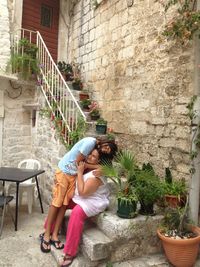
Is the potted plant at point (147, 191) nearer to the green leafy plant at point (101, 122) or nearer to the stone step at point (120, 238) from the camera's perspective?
the stone step at point (120, 238)

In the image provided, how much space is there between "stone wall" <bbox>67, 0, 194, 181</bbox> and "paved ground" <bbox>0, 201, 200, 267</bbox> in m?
1.22

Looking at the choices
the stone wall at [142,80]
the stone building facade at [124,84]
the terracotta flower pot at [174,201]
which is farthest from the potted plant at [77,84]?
the terracotta flower pot at [174,201]

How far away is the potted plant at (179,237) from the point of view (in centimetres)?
281

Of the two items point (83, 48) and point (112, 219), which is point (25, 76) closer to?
point (83, 48)

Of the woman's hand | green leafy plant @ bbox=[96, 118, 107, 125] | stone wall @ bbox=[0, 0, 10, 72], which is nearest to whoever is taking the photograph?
the woman's hand

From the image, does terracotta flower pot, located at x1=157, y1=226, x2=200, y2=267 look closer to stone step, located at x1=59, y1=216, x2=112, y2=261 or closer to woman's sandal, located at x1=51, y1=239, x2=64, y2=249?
stone step, located at x1=59, y1=216, x2=112, y2=261

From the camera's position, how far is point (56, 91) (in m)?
5.46

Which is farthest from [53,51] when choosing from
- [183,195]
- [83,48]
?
[183,195]

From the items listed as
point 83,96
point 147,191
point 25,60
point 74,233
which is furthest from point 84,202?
point 25,60

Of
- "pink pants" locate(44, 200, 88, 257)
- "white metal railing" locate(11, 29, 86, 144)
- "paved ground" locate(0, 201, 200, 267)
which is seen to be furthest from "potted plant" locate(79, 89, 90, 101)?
"pink pants" locate(44, 200, 88, 257)

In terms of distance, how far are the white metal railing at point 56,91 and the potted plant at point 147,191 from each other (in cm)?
185

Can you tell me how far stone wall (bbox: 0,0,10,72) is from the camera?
19.5ft

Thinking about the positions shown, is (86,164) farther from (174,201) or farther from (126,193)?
(174,201)

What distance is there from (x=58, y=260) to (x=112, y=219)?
71 cm
